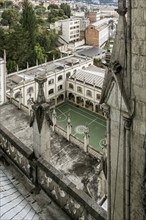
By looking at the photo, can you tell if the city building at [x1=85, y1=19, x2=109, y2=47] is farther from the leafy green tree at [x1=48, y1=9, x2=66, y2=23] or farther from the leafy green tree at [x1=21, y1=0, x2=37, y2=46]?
the leafy green tree at [x1=48, y1=9, x2=66, y2=23]

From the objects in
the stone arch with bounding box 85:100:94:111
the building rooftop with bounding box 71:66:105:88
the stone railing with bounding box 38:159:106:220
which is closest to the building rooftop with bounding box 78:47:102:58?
the building rooftop with bounding box 71:66:105:88

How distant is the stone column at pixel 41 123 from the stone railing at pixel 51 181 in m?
0.30

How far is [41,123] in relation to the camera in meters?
7.83

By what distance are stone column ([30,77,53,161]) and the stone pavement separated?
1.02m

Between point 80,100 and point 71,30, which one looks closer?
point 80,100

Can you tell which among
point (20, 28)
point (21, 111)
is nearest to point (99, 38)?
point (20, 28)

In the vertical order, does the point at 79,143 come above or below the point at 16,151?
below

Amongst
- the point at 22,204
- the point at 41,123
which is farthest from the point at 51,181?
the point at 41,123

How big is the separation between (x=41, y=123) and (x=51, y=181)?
1.48m

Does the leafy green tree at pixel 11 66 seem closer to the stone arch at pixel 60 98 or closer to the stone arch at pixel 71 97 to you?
the stone arch at pixel 60 98

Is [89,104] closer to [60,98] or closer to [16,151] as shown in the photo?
[60,98]

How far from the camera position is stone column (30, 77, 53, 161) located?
7633 mm

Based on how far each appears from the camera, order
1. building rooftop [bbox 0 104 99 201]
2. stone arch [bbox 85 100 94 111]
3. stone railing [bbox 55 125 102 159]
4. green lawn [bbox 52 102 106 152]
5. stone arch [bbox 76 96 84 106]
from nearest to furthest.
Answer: building rooftop [bbox 0 104 99 201] → stone railing [bbox 55 125 102 159] → green lawn [bbox 52 102 106 152] → stone arch [bbox 85 100 94 111] → stone arch [bbox 76 96 84 106]

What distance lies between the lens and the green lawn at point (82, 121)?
42.5 m
